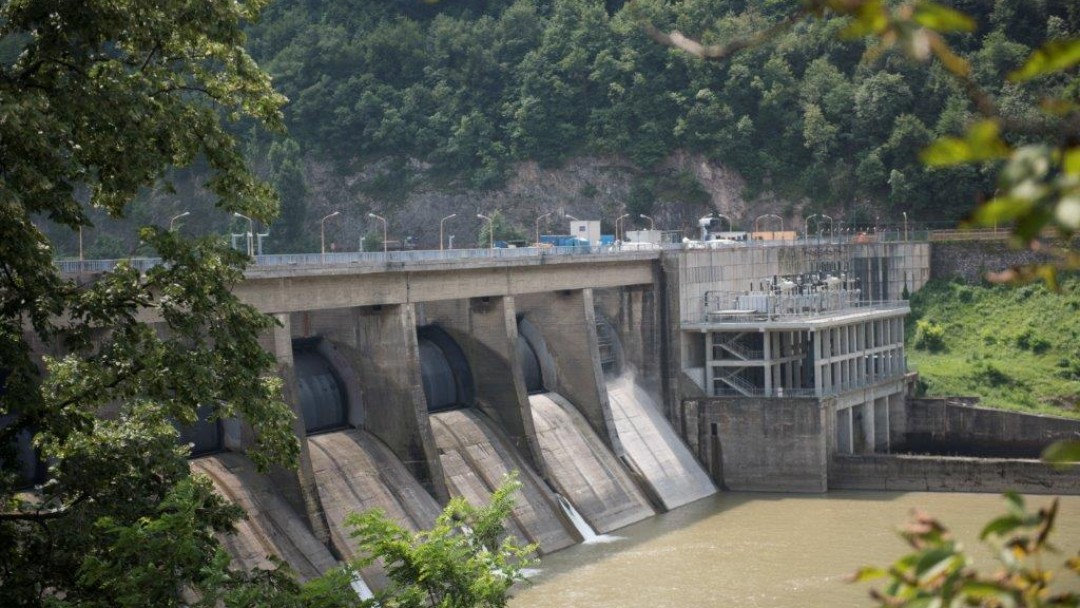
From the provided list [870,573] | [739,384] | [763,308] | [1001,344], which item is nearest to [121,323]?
[870,573]

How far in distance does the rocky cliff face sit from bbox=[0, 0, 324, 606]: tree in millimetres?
76015

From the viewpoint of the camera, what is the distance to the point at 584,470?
147ft

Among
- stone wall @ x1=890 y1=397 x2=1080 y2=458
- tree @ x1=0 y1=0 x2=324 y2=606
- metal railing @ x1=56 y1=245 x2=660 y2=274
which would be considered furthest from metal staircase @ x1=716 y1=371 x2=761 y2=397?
tree @ x1=0 y1=0 x2=324 y2=606

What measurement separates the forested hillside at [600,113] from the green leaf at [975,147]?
7832 centimetres

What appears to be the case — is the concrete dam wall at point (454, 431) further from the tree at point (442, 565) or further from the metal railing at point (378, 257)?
the tree at point (442, 565)

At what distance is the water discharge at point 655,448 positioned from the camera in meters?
47.3

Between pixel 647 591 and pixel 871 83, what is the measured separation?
5642cm

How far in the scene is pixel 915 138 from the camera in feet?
270

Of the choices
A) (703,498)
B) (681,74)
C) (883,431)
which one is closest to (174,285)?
(703,498)

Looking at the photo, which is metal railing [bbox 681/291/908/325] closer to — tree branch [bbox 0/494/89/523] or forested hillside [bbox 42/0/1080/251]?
forested hillside [bbox 42/0/1080/251]

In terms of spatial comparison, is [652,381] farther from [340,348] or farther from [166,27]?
[166,27]

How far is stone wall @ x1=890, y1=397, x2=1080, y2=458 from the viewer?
173 ft

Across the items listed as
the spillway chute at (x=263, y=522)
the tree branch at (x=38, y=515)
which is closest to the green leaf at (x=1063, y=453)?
the tree branch at (x=38, y=515)

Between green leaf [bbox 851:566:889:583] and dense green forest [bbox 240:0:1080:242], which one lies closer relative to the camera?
green leaf [bbox 851:566:889:583]
